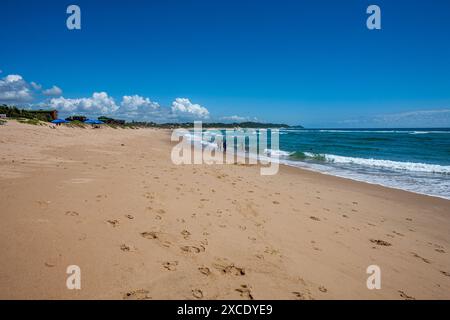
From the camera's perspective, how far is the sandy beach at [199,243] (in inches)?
129

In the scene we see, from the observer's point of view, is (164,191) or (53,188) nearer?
(53,188)

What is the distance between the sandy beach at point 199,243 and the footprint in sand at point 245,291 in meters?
0.01

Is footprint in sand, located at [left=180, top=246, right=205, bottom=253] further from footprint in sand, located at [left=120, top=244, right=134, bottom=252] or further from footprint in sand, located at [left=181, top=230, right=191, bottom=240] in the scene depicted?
footprint in sand, located at [left=120, top=244, right=134, bottom=252]

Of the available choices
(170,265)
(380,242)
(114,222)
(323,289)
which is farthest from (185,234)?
(380,242)

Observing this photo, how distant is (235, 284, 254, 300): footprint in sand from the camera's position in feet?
10.7

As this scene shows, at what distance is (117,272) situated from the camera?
3.36 m

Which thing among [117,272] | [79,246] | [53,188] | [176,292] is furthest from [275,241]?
[53,188]

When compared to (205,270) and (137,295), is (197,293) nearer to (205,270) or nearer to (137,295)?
(205,270)

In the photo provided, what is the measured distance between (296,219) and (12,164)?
9.30 meters

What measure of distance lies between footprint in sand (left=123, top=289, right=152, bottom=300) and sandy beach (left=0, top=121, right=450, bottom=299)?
0.04ft

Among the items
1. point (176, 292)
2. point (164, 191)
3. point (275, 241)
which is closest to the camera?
point (176, 292)

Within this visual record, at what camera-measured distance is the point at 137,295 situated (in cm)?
302

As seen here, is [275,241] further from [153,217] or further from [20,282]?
[20,282]
